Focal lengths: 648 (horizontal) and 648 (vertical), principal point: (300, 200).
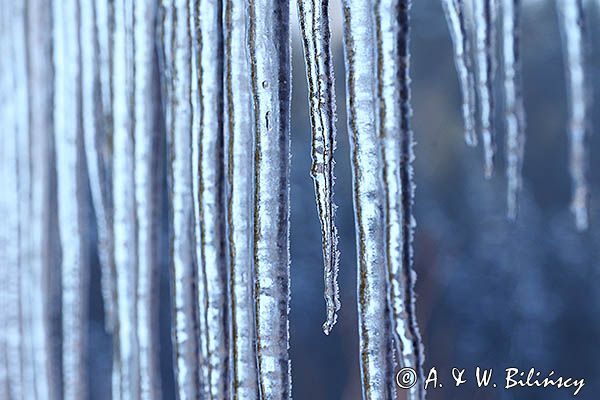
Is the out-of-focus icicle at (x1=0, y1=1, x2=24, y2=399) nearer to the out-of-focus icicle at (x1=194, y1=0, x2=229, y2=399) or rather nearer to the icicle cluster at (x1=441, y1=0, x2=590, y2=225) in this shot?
the out-of-focus icicle at (x1=194, y1=0, x2=229, y2=399)

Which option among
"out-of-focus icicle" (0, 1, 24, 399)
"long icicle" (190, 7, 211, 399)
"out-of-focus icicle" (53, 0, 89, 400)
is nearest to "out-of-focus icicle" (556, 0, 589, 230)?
"long icicle" (190, 7, 211, 399)

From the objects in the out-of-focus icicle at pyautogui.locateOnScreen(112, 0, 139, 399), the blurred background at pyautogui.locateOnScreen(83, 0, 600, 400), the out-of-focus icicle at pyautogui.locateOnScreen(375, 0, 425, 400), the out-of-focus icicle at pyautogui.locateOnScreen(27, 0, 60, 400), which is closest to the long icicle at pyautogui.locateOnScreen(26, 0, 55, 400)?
the out-of-focus icicle at pyautogui.locateOnScreen(27, 0, 60, 400)

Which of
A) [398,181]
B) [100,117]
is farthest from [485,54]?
[100,117]

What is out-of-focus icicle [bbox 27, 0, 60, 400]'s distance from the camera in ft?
3.08

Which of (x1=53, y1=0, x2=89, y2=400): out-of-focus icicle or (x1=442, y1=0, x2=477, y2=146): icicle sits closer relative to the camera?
(x1=442, y1=0, x2=477, y2=146): icicle

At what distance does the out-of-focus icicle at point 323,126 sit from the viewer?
699 mm

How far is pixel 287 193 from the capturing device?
0.75 meters

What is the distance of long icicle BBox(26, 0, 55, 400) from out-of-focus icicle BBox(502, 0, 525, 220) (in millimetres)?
628

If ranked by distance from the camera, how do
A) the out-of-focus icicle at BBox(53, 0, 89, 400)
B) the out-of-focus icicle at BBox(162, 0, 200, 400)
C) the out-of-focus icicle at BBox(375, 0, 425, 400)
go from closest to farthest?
the out-of-focus icicle at BBox(375, 0, 425, 400) → the out-of-focus icicle at BBox(162, 0, 200, 400) → the out-of-focus icicle at BBox(53, 0, 89, 400)

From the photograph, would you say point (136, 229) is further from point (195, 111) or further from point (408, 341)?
point (408, 341)

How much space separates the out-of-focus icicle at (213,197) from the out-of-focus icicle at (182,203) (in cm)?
3

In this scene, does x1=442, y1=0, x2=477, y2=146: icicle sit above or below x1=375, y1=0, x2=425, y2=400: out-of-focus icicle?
above

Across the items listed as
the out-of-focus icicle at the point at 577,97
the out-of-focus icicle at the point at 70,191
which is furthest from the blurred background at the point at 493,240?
the out-of-focus icicle at the point at 70,191

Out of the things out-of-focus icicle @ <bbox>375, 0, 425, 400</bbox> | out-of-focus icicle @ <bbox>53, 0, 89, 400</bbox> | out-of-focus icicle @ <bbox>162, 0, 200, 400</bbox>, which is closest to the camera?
out-of-focus icicle @ <bbox>375, 0, 425, 400</bbox>
